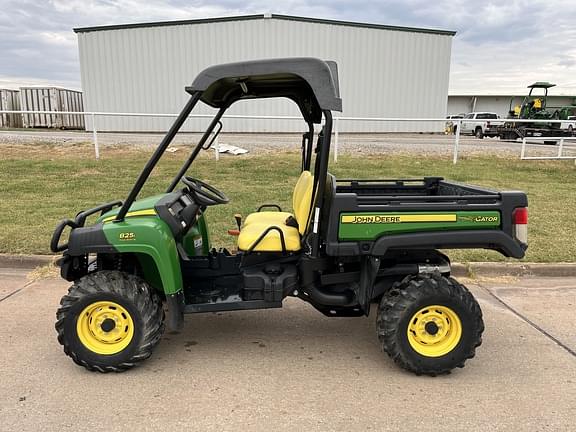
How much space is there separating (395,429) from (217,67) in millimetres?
2211

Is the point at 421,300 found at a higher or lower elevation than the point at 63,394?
higher

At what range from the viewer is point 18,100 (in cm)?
2825

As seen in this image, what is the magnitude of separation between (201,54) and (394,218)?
2584 cm

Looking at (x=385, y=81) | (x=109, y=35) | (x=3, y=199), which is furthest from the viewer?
(x=385, y=81)

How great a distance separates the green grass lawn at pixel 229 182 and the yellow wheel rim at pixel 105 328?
248 centimetres

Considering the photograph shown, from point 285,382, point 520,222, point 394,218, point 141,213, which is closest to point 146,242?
point 141,213

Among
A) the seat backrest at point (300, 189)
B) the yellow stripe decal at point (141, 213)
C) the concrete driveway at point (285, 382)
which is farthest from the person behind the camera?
the seat backrest at point (300, 189)

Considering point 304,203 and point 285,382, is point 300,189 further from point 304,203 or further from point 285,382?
point 285,382

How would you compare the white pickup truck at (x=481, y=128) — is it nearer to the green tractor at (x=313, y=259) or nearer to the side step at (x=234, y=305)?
the green tractor at (x=313, y=259)

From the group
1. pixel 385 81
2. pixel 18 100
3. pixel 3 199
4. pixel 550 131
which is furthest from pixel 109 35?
pixel 550 131

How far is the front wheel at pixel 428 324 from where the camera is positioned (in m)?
3.00

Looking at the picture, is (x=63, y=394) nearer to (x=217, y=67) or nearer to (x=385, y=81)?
(x=217, y=67)

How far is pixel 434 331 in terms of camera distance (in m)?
3.06

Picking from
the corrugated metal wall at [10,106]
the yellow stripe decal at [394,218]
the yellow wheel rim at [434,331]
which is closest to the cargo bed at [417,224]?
the yellow stripe decal at [394,218]
